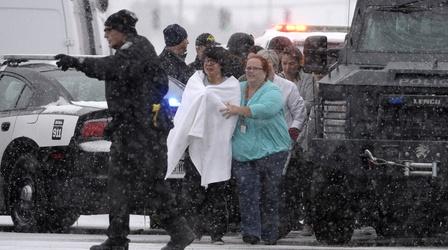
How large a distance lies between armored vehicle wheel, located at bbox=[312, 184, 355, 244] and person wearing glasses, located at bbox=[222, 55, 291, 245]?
397mm

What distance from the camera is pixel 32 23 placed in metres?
20.9

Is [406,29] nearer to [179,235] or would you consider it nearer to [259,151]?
[259,151]

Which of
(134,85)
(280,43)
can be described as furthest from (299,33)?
(134,85)

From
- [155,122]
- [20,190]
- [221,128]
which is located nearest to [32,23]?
[20,190]

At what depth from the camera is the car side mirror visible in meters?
14.9

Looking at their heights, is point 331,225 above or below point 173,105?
below

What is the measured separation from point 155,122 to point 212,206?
2347mm

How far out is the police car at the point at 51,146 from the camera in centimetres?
1470

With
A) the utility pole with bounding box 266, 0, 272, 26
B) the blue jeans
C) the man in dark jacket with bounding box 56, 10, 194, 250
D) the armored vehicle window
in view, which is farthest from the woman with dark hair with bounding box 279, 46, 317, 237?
the utility pole with bounding box 266, 0, 272, 26

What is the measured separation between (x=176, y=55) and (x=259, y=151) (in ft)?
7.03

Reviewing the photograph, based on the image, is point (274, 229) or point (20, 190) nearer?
point (274, 229)

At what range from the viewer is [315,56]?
586 inches

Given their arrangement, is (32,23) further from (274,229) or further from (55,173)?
(274,229)

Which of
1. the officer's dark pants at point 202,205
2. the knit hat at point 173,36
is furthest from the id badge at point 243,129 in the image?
the knit hat at point 173,36
